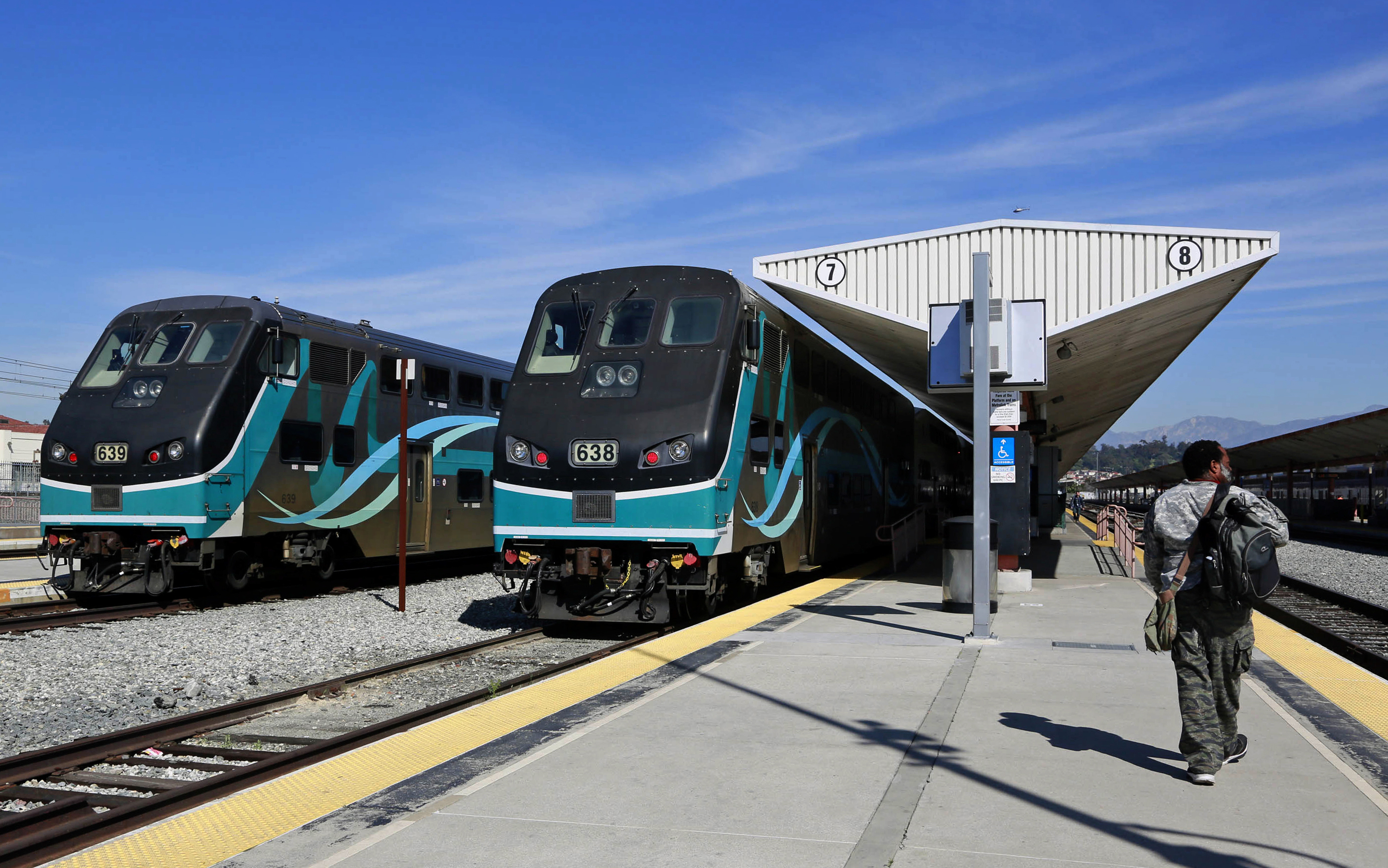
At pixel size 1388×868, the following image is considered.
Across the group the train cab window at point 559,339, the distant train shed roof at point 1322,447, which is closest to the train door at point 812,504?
the train cab window at point 559,339

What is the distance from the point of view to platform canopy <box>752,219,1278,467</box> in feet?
44.6

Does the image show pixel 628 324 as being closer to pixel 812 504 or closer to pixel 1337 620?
pixel 812 504

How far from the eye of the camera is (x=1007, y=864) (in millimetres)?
4082

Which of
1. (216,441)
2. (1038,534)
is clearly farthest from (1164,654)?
(1038,534)

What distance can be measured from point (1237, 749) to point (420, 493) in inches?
553

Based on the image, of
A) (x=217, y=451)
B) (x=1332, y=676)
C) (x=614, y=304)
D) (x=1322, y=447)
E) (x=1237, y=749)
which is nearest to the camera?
(x=1237, y=749)

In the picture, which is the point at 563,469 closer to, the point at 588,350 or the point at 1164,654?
the point at 588,350

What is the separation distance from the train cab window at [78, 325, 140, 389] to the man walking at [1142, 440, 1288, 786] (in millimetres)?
13118

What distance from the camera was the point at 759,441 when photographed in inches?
492

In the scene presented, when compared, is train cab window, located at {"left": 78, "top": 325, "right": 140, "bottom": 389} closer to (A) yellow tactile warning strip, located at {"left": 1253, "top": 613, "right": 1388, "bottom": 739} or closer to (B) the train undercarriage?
(B) the train undercarriage

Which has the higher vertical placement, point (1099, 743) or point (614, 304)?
point (614, 304)

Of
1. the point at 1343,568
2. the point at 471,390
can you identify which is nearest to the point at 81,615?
the point at 471,390

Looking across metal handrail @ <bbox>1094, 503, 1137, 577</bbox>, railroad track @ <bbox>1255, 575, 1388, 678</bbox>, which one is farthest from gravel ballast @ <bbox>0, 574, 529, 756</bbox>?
metal handrail @ <bbox>1094, 503, 1137, 577</bbox>

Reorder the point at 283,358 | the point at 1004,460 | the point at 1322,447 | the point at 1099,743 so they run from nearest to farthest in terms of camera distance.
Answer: the point at 1099,743
the point at 1004,460
the point at 283,358
the point at 1322,447
